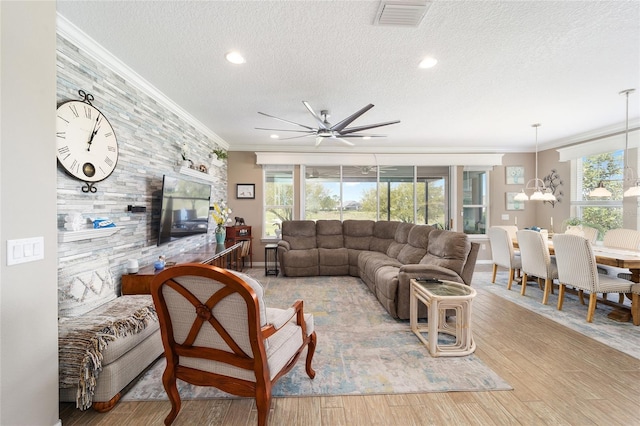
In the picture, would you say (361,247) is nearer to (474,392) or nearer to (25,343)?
(474,392)

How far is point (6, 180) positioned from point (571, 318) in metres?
4.89

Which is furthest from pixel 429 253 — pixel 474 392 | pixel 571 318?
pixel 474 392

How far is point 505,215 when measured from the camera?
6.33 meters

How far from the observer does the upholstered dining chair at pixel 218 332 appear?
134cm

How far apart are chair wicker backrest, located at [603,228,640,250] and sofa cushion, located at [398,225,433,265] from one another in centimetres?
255

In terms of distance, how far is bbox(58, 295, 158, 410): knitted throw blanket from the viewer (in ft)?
5.27

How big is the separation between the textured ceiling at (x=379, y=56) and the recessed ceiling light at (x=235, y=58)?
0.21 feet

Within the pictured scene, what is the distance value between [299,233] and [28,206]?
438 cm

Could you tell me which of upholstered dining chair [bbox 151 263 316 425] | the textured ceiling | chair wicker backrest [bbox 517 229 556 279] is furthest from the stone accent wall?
chair wicker backrest [bbox 517 229 556 279]

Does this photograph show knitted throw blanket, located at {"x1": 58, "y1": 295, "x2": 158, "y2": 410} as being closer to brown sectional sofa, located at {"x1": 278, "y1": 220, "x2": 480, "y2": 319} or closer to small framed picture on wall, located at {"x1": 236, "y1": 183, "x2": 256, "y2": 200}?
brown sectional sofa, located at {"x1": 278, "y1": 220, "x2": 480, "y2": 319}

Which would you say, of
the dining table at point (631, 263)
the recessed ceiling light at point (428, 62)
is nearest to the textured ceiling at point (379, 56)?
the recessed ceiling light at point (428, 62)

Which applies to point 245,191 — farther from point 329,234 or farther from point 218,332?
point 218,332

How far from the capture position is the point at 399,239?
4.72 metres

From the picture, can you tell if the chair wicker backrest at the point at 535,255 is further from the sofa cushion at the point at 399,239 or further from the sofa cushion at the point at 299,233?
the sofa cushion at the point at 299,233
